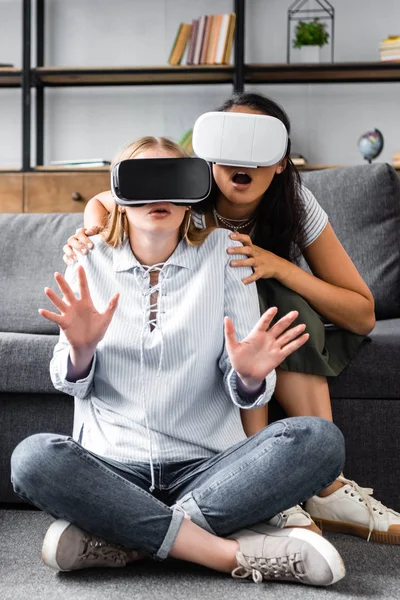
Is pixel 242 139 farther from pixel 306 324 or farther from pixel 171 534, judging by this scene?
pixel 171 534

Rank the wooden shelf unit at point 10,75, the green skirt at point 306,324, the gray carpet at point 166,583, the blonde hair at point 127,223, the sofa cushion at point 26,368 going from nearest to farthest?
the gray carpet at point 166,583
the blonde hair at point 127,223
the green skirt at point 306,324
the sofa cushion at point 26,368
the wooden shelf unit at point 10,75

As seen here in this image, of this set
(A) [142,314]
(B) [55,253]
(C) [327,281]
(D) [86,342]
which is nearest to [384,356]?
(C) [327,281]

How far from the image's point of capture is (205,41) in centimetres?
316

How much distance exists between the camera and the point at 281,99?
335cm

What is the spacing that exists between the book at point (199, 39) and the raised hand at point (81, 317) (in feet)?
7.33

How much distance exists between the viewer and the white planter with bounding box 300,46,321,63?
3172mm

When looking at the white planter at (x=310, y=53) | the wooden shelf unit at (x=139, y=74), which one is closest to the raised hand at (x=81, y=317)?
the wooden shelf unit at (x=139, y=74)

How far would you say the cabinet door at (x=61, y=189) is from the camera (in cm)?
313

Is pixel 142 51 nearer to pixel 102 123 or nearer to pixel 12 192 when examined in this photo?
pixel 102 123

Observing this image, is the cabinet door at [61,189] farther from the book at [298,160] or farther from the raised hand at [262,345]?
the raised hand at [262,345]

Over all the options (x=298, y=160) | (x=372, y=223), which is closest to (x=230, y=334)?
(x=372, y=223)

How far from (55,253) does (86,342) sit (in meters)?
0.84

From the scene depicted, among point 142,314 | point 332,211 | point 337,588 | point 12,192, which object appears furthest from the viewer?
point 12,192

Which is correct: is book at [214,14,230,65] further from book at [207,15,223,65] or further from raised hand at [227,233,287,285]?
raised hand at [227,233,287,285]
